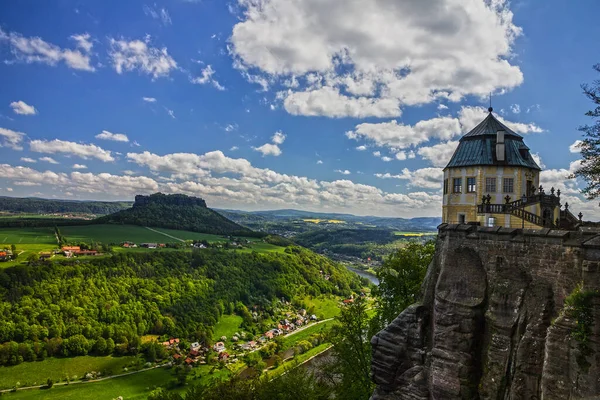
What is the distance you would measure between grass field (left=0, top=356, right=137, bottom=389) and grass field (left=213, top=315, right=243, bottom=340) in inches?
811

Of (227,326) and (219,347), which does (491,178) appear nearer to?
(219,347)

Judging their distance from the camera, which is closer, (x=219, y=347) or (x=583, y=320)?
(x=583, y=320)

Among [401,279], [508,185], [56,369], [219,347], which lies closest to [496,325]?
[401,279]

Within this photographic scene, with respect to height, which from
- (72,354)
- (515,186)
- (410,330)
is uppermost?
(515,186)

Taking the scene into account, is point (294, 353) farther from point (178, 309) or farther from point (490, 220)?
point (490, 220)

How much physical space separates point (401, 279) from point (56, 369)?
6910cm

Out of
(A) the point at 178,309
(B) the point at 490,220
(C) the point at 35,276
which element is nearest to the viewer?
(B) the point at 490,220

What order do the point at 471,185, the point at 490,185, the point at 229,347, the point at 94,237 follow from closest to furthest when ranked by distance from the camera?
the point at 490,185
the point at 471,185
the point at 229,347
the point at 94,237

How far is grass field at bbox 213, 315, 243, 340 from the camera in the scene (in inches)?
3371

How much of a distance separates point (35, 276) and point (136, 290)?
2206cm

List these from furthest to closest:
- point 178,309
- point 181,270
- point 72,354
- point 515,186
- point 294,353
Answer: point 181,270 → point 178,309 → point 72,354 → point 294,353 → point 515,186

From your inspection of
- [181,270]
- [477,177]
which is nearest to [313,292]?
[181,270]

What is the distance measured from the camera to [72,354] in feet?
232

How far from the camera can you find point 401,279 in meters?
22.7
